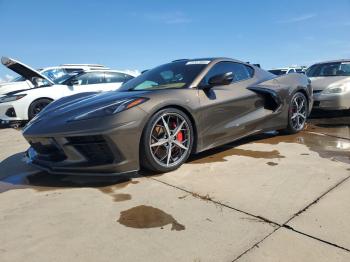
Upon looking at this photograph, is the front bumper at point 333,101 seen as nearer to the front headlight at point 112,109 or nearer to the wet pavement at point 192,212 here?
the wet pavement at point 192,212

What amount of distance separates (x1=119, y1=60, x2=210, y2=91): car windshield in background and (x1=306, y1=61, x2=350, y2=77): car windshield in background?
165 inches

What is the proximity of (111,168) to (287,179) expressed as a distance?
1593mm

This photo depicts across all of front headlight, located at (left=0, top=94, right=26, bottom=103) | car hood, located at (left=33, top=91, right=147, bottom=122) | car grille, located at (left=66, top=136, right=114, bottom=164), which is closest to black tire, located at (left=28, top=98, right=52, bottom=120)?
front headlight, located at (left=0, top=94, right=26, bottom=103)

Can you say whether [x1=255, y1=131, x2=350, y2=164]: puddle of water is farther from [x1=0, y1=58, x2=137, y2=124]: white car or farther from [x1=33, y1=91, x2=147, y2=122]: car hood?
[x1=0, y1=58, x2=137, y2=124]: white car

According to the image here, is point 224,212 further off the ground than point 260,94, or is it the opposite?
point 260,94

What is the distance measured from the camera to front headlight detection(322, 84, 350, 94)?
21.1 ft

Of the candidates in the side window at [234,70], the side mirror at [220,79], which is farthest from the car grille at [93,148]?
the side window at [234,70]

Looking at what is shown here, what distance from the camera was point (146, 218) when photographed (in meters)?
2.51

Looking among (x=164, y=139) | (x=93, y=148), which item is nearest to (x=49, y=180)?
(x=93, y=148)

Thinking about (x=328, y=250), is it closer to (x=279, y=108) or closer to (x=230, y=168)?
(x=230, y=168)

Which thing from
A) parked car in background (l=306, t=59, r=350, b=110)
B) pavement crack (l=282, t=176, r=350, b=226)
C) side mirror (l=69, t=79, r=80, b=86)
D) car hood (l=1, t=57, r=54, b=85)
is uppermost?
car hood (l=1, t=57, r=54, b=85)

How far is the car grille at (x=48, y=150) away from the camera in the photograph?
10.8 feet

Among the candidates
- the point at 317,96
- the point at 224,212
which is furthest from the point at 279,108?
the point at 224,212

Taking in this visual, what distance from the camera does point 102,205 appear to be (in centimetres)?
277
